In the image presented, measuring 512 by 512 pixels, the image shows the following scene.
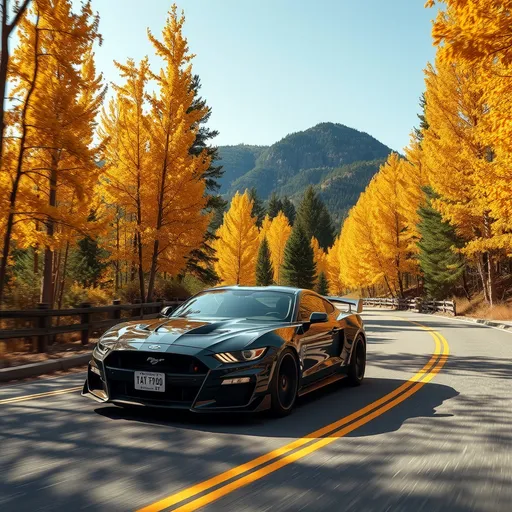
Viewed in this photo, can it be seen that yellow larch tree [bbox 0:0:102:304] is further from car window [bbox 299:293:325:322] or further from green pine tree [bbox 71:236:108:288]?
green pine tree [bbox 71:236:108:288]

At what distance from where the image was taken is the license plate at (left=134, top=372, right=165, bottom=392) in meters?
5.59

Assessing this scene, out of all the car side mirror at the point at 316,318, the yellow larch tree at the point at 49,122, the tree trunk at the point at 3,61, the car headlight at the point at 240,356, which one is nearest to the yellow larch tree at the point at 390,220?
the yellow larch tree at the point at 49,122

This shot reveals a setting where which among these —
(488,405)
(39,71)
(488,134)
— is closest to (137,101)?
(39,71)

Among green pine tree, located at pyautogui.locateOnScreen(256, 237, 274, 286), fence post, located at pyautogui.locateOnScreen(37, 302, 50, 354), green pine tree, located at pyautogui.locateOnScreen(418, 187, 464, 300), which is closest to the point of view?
fence post, located at pyautogui.locateOnScreen(37, 302, 50, 354)

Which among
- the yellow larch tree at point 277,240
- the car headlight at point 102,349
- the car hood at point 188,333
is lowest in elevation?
the car headlight at point 102,349

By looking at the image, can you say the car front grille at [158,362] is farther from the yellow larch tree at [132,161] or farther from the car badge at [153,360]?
the yellow larch tree at [132,161]

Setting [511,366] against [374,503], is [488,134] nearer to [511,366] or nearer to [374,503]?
[511,366]

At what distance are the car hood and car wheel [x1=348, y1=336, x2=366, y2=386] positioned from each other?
2313 mm

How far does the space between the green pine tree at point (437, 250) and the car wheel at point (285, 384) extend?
1272 inches

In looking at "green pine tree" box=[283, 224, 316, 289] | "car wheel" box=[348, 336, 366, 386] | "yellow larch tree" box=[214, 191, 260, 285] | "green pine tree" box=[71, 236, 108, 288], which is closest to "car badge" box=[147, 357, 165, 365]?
"car wheel" box=[348, 336, 366, 386]

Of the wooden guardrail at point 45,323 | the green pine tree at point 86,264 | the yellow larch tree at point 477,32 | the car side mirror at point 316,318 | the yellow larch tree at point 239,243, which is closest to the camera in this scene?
the car side mirror at point 316,318

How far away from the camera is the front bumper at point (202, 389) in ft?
18.1

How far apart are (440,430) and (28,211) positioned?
10.5 metres

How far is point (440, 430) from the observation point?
5.95 metres
